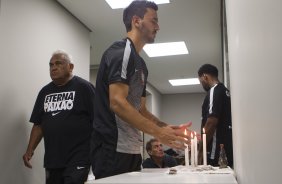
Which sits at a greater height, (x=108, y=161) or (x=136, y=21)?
(x=136, y=21)

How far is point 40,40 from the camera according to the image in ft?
9.86

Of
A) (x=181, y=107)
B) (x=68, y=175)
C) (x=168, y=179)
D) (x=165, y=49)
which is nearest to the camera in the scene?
(x=168, y=179)

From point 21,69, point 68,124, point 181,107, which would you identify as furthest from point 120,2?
point 181,107

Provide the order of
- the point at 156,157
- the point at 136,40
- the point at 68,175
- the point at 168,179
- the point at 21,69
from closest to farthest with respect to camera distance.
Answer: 1. the point at 168,179
2. the point at 136,40
3. the point at 68,175
4. the point at 21,69
5. the point at 156,157

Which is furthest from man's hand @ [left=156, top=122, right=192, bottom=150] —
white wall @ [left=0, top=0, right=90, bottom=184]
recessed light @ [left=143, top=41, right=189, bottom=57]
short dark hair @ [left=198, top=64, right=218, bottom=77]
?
recessed light @ [left=143, top=41, right=189, bottom=57]

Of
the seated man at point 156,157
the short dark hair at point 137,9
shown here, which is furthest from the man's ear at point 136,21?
the seated man at point 156,157

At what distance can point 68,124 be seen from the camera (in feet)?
7.41

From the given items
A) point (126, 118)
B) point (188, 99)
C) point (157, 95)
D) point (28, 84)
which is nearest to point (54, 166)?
point (28, 84)

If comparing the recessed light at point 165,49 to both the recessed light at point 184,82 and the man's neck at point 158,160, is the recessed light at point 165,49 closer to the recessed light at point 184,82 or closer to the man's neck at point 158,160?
the man's neck at point 158,160

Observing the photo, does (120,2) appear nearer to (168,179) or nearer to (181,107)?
(168,179)

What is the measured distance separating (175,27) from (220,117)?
2000 mm

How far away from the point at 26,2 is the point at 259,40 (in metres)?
2.67

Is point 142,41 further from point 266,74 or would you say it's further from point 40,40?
point 40,40

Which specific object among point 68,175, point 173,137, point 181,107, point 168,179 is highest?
point 181,107
